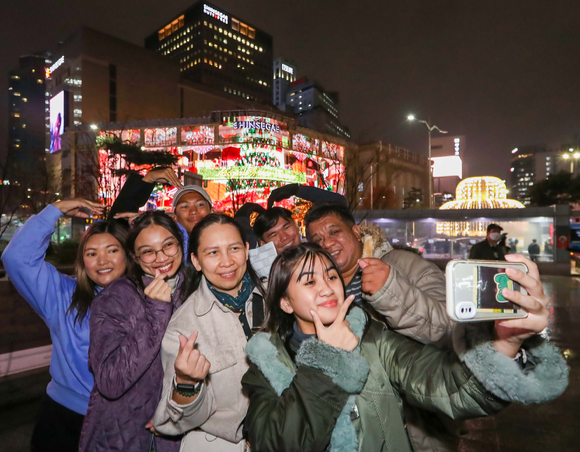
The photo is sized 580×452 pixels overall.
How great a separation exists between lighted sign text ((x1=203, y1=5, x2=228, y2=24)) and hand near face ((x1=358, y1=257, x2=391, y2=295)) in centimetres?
11583

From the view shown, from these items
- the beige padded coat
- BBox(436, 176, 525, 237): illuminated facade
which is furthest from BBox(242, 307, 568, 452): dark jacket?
BBox(436, 176, 525, 237): illuminated facade

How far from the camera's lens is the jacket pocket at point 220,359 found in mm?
1936

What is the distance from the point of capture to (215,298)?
2104 millimetres

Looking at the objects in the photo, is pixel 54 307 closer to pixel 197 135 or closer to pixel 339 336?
pixel 339 336

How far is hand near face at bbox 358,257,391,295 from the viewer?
162 centimetres

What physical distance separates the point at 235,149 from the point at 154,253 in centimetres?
3592

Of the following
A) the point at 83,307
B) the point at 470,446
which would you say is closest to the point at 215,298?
the point at 83,307

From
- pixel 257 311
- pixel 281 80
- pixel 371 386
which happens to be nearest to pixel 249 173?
pixel 257 311

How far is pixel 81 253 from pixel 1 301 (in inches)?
154

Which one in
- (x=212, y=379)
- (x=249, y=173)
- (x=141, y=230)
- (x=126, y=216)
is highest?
(x=249, y=173)

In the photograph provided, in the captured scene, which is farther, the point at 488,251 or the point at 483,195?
the point at 483,195

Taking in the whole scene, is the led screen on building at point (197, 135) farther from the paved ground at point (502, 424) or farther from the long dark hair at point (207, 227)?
the long dark hair at point (207, 227)

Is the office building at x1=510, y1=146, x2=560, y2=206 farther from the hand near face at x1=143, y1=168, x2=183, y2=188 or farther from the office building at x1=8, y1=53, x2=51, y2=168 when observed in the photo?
the office building at x1=8, y1=53, x2=51, y2=168

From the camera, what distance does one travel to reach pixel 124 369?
1789 mm
